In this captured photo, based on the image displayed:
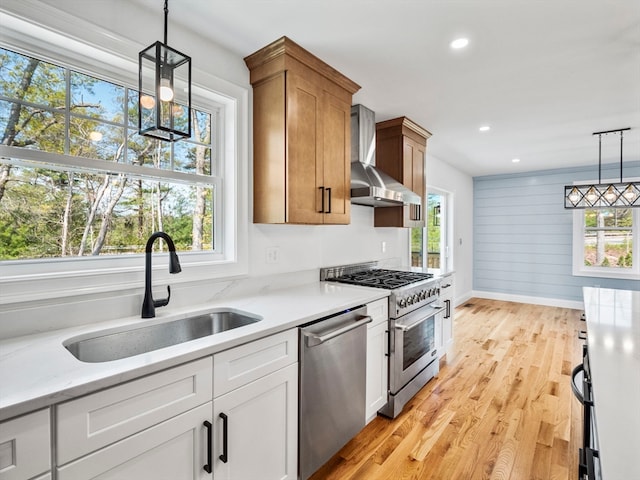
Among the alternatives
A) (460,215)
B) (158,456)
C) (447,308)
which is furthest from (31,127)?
(460,215)

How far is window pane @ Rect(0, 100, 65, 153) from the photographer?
1467mm

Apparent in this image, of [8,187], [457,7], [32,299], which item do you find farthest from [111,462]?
[457,7]

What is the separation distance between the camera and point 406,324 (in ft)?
8.31

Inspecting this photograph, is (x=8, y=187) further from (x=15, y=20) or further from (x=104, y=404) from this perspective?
(x=104, y=404)

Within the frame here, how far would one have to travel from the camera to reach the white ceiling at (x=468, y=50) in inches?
70.0

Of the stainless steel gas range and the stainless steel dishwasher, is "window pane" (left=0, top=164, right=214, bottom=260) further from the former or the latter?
the stainless steel gas range

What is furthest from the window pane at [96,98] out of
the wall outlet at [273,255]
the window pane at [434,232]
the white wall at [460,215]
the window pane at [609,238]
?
the window pane at [609,238]

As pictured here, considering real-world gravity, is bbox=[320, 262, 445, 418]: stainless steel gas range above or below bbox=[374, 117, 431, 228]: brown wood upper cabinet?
below

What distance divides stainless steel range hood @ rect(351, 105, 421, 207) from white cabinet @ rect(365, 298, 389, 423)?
2.93 ft

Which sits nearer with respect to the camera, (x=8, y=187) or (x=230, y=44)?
(x=8, y=187)

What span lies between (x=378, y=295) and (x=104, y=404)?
1702 millimetres

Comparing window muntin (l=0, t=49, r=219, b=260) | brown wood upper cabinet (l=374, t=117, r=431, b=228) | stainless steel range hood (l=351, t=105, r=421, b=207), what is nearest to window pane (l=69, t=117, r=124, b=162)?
window muntin (l=0, t=49, r=219, b=260)

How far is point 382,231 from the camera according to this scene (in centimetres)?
386

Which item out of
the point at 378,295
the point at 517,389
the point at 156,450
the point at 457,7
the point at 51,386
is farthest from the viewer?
the point at 517,389
